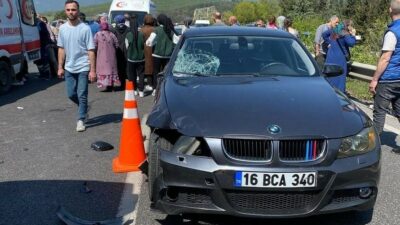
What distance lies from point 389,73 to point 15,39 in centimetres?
883

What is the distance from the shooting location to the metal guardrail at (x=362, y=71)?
10.9 meters

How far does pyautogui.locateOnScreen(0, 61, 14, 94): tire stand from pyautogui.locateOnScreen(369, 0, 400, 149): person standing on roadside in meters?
8.32

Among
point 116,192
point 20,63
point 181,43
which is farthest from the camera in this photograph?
point 20,63

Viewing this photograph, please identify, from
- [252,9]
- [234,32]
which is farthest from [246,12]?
[234,32]

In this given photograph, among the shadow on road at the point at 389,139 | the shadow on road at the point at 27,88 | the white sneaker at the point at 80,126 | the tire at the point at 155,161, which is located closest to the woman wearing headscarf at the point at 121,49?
the shadow on road at the point at 27,88

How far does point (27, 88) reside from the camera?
12.2 m

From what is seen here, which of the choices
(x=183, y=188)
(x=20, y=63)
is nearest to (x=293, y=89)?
(x=183, y=188)

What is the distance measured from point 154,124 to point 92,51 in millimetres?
3607

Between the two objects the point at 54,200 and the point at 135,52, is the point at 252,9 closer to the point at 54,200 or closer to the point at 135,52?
the point at 135,52

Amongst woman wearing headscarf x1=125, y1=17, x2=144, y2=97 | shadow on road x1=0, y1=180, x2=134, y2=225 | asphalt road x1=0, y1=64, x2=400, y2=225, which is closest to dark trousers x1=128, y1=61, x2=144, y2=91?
woman wearing headscarf x1=125, y1=17, x2=144, y2=97

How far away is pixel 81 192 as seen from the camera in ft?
15.3

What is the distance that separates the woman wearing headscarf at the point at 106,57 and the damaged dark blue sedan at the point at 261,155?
7.54 meters

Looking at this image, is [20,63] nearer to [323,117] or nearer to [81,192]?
[81,192]

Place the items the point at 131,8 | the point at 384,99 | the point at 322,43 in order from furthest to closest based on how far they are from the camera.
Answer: the point at 131,8, the point at 322,43, the point at 384,99
